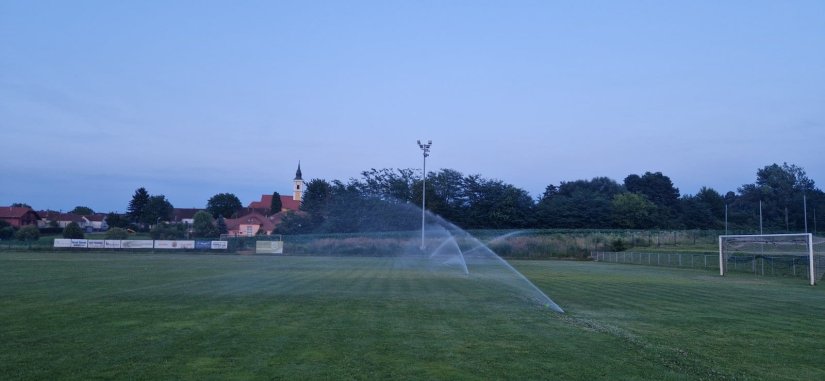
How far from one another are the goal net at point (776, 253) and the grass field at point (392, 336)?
659 inches

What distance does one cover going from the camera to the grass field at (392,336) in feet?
30.6

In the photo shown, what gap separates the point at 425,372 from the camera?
9156 millimetres

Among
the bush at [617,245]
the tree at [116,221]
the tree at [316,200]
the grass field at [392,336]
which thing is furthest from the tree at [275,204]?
the grass field at [392,336]

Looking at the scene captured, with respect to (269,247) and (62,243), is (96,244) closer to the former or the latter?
(62,243)

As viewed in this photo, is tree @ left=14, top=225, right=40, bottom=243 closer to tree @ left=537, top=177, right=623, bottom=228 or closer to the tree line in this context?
the tree line

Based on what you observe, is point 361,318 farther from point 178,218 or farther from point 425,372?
point 178,218

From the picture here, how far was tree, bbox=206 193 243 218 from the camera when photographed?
173m

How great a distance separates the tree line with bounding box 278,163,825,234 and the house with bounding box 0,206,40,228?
59.8 metres

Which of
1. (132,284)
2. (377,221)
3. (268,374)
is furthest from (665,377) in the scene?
(377,221)

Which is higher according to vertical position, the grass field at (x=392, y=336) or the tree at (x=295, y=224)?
the tree at (x=295, y=224)

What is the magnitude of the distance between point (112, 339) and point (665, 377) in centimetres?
959

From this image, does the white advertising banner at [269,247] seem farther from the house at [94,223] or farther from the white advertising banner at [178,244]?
the house at [94,223]

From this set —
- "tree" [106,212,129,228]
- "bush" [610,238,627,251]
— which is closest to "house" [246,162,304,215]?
"tree" [106,212,129,228]

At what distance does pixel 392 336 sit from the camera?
41.0 ft
